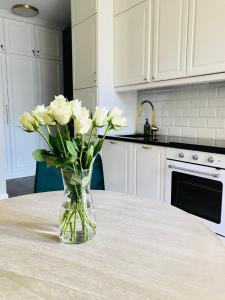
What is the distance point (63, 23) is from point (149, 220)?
435 cm

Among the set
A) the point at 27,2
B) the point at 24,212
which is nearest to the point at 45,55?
the point at 27,2

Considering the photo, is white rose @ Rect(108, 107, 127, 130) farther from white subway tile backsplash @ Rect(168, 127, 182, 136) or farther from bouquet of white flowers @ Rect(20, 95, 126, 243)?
white subway tile backsplash @ Rect(168, 127, 182, 136)

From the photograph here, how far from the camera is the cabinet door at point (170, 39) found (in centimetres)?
222

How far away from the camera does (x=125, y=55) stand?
287 centimetres

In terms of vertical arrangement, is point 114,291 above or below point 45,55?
below

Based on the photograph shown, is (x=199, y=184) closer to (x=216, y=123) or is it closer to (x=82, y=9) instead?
(x=216, y=123)

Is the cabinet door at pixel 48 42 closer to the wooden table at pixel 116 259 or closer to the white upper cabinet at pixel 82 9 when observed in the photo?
the white upper cabinet at pixel 82 9

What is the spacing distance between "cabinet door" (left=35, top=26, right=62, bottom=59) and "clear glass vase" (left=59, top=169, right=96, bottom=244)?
4.09 m

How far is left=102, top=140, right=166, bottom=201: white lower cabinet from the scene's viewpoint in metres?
2.27

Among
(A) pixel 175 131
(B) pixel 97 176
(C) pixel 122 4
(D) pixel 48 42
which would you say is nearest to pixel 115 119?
(B) pixel 97 176

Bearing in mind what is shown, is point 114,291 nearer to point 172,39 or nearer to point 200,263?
point 200,263

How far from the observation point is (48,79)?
4.48 metres

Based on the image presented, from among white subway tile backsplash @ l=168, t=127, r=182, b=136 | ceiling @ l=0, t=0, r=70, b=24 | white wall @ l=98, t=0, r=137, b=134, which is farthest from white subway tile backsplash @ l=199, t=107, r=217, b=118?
ceiling @ l=0, t=0, r=70, b=24

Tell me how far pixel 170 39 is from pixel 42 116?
1961 mm
